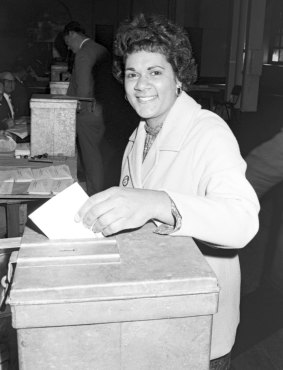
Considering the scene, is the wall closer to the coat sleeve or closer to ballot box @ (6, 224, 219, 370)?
the coat sleeve

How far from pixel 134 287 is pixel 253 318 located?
8.86 feet

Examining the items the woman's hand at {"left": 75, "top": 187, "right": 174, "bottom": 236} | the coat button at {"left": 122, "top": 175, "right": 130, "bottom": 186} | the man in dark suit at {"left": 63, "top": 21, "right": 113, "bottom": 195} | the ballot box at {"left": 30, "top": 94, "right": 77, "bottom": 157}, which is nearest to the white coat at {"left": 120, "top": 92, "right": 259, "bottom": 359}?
the coat button at {"left": 122, "top": 175, "right": 130, "bottom": 186}

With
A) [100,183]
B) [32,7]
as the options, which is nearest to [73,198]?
[100,183]

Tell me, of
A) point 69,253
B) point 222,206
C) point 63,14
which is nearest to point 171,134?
point 222,206

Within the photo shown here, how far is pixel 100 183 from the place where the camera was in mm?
5969

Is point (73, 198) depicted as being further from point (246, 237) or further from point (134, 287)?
point (246, 237)

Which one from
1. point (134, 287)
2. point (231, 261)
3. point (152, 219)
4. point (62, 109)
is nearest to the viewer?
point (134, 287)

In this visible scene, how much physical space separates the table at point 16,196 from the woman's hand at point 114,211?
181 centimetres

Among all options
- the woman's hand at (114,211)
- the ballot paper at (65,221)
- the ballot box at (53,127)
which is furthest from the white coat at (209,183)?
the ballot box at (53,127)

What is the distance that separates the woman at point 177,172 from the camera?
3.59 feet

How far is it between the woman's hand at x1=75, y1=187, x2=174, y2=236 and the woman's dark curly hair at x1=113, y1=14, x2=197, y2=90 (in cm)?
90

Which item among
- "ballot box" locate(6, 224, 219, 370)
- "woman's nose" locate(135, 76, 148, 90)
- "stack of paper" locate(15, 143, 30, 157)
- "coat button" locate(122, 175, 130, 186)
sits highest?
"woman's nose" locate(135, 76, 148, 90)

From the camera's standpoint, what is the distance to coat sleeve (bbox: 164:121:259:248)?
1.16 meters

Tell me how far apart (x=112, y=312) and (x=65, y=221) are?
0.84 ft
